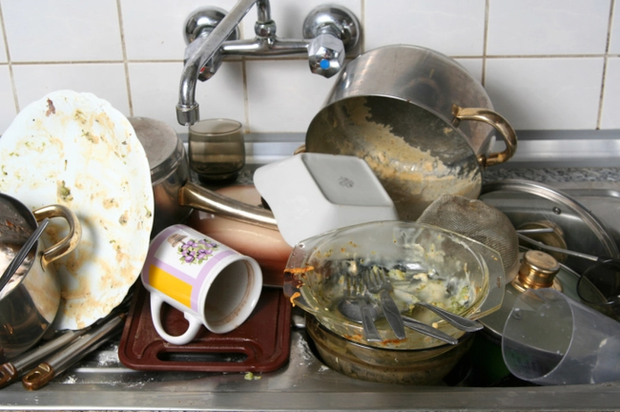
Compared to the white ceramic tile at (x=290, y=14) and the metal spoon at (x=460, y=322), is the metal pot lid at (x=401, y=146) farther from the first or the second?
the metal spoon at (x=460, y=322)

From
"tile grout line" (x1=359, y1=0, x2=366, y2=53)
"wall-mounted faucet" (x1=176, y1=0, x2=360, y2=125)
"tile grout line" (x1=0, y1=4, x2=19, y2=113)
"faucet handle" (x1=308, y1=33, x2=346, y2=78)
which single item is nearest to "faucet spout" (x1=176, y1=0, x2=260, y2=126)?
"wall-mounted faucet" (x1=176, y1=0, x2=360, y2=125)

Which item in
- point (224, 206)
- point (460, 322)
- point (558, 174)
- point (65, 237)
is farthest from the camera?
point (558, 174)

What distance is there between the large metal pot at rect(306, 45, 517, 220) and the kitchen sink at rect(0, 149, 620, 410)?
0.83 ft

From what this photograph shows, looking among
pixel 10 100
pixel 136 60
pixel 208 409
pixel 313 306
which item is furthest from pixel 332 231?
pixel 10 100

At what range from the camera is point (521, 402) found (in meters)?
0.51

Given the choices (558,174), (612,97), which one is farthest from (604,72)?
(558,174)

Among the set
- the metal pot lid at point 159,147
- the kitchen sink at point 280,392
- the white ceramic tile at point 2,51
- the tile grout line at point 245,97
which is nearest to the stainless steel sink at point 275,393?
the kitchen sink at point 280,392

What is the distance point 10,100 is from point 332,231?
677 mm

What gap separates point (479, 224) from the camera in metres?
0.66

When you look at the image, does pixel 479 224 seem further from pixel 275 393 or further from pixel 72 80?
pixel 72 80

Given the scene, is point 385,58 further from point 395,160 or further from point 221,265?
point 221,265

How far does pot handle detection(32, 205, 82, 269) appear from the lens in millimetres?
583

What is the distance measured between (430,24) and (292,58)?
230mm

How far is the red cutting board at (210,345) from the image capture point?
1.89ft
